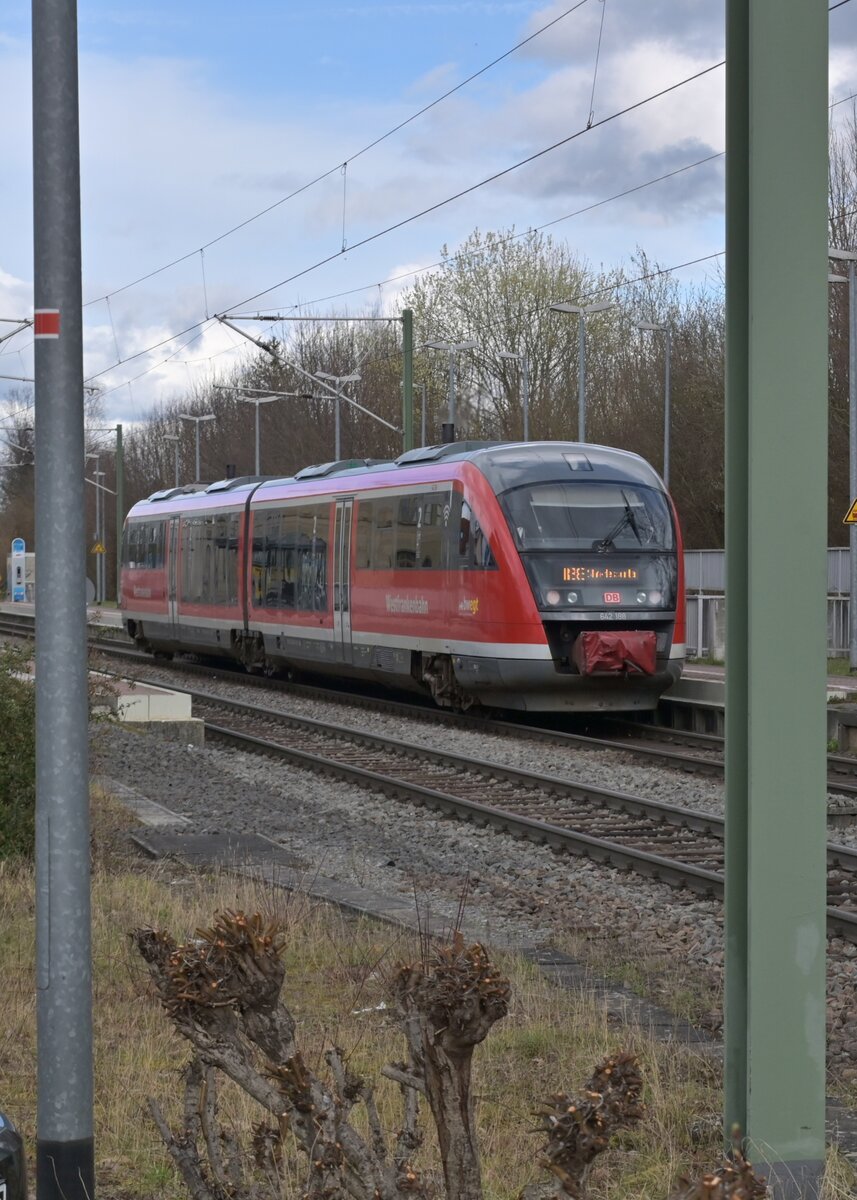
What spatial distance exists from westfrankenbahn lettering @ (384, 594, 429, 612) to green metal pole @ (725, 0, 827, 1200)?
1565 cm

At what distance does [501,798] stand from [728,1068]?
9749 mm

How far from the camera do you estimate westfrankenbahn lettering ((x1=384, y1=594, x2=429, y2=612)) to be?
64.4 ft

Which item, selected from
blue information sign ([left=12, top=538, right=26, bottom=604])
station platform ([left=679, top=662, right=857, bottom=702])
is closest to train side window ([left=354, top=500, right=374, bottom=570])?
station platform ([left=679, top=662, right=857, bottom=702])

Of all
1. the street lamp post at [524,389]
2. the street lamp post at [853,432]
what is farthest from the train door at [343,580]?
the street lamp post at [524,389]

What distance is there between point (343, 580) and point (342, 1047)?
16.8m

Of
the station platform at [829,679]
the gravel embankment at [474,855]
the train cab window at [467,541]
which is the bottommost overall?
the gravel embankment at [474,855]

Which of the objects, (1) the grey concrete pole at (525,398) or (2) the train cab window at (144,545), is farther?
(1) the grey concrete pole at (525,398)

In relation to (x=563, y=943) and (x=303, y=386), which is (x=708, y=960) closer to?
(x=563, y=943)

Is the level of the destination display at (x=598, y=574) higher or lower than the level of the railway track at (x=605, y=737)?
higher

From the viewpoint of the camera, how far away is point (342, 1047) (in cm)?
561

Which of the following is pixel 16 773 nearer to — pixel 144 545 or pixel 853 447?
pixel 853 447

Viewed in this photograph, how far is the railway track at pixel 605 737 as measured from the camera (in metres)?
15.2

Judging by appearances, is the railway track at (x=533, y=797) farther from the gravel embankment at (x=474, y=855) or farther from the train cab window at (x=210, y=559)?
the train cab window at (x=210, y=559)

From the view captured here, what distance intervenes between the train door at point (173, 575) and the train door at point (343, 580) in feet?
28.3
